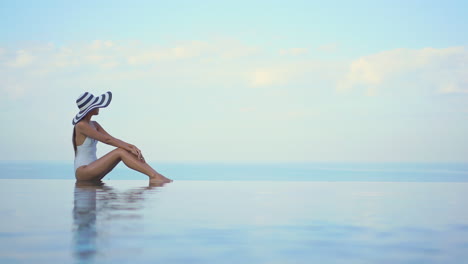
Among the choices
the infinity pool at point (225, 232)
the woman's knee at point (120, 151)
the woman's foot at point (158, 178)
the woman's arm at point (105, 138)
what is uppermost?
the woman's arm at point (105, 138)

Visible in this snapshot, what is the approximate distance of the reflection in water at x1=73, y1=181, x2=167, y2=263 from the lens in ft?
7.68

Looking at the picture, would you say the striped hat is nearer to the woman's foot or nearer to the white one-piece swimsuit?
the white one-piece swimsuit

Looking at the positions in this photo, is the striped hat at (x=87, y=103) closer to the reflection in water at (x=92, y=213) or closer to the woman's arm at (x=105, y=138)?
the woman's arm at (x=105, y=138)

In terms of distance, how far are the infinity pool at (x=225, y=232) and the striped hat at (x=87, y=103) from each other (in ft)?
8.65

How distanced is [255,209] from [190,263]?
213 cm

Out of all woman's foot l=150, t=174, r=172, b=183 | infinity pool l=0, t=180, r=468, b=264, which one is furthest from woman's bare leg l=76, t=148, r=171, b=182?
infinity pool l=0, t=180, r=468, b=264

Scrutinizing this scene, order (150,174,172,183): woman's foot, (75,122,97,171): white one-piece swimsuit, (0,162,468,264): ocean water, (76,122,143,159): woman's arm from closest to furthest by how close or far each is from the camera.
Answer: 1. (0,162,468,264): ocean water
2. (76,122,143,159): woman's arm
3. (75,122,97,171): white one-piece swimsuit
4. (150,174,172,183): woman's foot

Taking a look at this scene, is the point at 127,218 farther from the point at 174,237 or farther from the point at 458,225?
the point at 458,225

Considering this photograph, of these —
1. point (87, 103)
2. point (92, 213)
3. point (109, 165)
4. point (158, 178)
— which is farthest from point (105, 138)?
point (92, 213)

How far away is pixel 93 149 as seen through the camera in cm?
735

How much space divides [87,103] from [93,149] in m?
0.62

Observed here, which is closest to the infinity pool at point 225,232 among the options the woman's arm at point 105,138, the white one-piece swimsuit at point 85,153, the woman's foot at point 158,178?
the woman's arm at point 105,138

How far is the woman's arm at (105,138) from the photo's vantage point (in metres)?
7.10

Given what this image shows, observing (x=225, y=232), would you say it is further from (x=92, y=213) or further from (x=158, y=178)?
(x=158, y=178)
